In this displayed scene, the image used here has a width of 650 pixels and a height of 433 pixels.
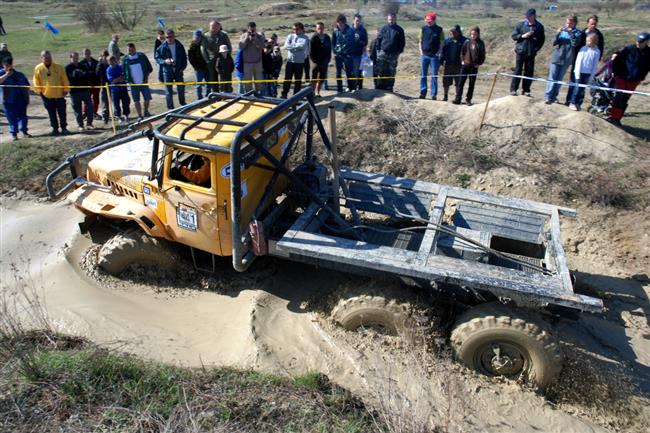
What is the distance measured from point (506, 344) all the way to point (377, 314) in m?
1.24

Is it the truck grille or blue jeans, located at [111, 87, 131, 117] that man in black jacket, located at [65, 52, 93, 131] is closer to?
blue jeans, located at [111, 87, 131, 117]

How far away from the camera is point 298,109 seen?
5.83m

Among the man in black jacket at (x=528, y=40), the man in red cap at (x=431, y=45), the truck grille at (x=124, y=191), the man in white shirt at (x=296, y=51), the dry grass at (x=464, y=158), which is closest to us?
the truck grille at (x=124, y=191)

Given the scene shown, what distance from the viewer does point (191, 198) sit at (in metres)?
5.30

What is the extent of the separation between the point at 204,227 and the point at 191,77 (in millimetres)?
11927

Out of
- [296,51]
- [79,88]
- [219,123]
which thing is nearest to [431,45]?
[296,51]

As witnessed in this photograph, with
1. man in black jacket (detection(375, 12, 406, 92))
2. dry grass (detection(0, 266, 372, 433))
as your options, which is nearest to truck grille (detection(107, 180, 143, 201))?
dry grass (detection(0, 266, 372, 433))

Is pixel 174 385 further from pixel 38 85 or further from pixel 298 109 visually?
pixel 38 85

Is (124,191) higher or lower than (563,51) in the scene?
lower

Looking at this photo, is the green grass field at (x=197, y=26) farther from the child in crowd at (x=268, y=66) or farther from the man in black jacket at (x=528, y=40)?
the child in crowd at (x=268, y=66)

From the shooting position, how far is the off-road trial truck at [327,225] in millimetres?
4598

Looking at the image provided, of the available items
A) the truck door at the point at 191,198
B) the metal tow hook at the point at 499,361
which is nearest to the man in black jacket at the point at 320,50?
the truck door at the point at 191,198

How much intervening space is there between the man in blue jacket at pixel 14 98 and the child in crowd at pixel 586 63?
10.9m

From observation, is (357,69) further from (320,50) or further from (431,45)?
(431,45)
